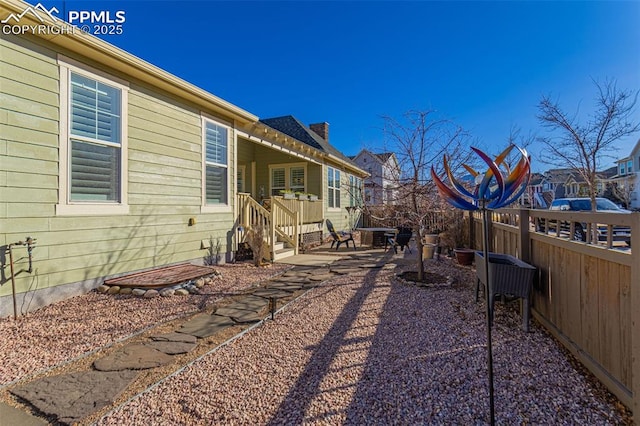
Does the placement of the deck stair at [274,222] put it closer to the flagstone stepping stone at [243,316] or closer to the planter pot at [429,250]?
the flagstone stepping stone at [243,316]

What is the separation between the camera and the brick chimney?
53.0ft

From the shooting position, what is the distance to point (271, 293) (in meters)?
4.88

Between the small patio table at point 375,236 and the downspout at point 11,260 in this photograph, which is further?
the small patio table at point 375,236

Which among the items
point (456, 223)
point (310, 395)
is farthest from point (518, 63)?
point (310, 395)

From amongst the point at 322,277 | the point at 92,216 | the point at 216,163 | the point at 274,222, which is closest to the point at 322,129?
the point at 274,222

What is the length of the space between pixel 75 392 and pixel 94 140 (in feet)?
12.6

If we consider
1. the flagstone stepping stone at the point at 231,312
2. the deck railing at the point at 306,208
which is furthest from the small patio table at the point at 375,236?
the flagstone stepping stone at the point at 231,312

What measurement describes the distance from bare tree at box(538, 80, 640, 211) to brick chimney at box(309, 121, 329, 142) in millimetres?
9290

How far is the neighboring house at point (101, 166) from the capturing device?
384 cm

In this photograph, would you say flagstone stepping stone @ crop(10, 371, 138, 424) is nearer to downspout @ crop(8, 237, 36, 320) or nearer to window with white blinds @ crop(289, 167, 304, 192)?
downspout @ crop(8, 237, 36, 320)

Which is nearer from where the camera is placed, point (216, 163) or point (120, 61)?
point (120, 61)

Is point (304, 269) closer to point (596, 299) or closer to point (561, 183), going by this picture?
point (596, 299)

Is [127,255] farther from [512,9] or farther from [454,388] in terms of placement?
[512,9]

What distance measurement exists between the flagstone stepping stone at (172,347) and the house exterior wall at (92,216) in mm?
2344
